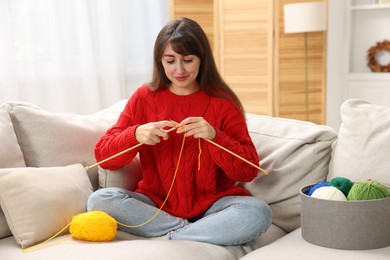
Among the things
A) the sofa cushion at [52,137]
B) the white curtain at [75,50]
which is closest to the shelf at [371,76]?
the white curtain at [75,50]

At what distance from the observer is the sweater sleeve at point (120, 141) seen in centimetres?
188

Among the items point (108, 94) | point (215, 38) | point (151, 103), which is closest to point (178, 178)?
point (151, 103)

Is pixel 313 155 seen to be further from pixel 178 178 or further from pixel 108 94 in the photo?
pixel 108 94

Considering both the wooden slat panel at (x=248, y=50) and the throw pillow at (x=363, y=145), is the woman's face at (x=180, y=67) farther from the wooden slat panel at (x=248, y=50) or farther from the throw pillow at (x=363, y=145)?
the wooden slat panel at (x=248, y=50)

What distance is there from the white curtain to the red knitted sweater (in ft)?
5.58

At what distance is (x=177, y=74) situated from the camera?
6.35ft

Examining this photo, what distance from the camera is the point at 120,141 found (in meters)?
1.89

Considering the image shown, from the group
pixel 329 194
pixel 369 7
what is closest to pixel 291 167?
pixel 329 194

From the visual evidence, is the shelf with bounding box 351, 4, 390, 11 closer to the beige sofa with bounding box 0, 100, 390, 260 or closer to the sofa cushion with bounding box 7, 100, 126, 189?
the beige sofa with bounding box 0, 100, 390, 260

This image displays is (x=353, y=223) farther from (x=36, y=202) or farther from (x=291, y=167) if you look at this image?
(x=36, y=202)

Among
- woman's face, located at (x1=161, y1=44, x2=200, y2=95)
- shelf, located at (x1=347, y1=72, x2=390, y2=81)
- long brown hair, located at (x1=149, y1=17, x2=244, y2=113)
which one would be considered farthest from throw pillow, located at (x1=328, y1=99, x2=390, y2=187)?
shelf, located at (x1=347, y1=72, x2=390, y2=81)

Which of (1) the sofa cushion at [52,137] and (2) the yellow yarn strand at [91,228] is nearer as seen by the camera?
(2) the yellow yarn strand at [91,228]

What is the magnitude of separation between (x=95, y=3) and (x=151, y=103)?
209cm

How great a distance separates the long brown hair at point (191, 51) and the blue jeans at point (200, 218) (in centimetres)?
38
